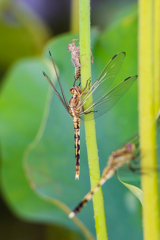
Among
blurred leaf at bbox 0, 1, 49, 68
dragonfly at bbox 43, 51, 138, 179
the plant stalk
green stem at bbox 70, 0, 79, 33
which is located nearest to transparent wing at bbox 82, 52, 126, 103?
dragonfly at bbox 43, 51, 138, 179

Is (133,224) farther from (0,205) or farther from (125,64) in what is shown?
(0,205)

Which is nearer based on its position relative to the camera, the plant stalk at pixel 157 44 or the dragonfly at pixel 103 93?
the plant stalk at pixel 157 44

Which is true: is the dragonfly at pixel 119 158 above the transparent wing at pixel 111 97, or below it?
below

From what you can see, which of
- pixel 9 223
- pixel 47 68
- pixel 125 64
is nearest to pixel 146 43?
pixel 125 64

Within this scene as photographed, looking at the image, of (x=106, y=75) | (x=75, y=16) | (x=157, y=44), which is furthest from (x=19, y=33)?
(x=157, y=44)

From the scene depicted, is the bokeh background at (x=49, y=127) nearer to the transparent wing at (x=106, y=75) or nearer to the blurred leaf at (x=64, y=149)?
the blurred leaf at (x=64, y=149)

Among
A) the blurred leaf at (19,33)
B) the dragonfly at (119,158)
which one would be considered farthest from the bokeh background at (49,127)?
the dragonfly at (119,158)

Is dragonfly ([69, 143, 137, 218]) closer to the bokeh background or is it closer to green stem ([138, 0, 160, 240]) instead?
green stem ([138, 0, 160, 240])

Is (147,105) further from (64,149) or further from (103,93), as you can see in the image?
(64,149)
